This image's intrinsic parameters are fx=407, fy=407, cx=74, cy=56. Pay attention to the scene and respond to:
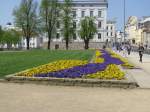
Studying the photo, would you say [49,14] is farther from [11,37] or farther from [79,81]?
[79,81]

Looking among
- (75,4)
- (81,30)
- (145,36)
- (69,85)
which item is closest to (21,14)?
(81,30)

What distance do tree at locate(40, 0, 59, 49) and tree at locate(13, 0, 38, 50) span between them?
2217 mm

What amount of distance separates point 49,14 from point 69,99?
86628 mm

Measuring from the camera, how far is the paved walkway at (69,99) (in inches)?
411

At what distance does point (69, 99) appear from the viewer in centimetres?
1200

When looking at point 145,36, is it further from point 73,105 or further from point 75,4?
point 73,105

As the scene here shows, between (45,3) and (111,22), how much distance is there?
84.7 meters

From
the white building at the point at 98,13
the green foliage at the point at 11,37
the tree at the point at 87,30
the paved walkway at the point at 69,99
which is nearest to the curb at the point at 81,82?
the paved walkway at the point at 69,99

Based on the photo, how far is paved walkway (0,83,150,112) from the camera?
10.4 m

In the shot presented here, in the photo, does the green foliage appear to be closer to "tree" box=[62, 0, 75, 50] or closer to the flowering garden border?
"tree" box=[62, 0, 75, 50]

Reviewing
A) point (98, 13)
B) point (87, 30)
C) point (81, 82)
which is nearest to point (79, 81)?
point (81, 82)

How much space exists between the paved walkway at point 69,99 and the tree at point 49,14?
82604 millimetres

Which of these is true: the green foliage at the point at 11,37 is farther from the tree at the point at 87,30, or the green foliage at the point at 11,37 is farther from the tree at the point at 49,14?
the tree at the point at 49,14

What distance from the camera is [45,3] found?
97.2 meters
